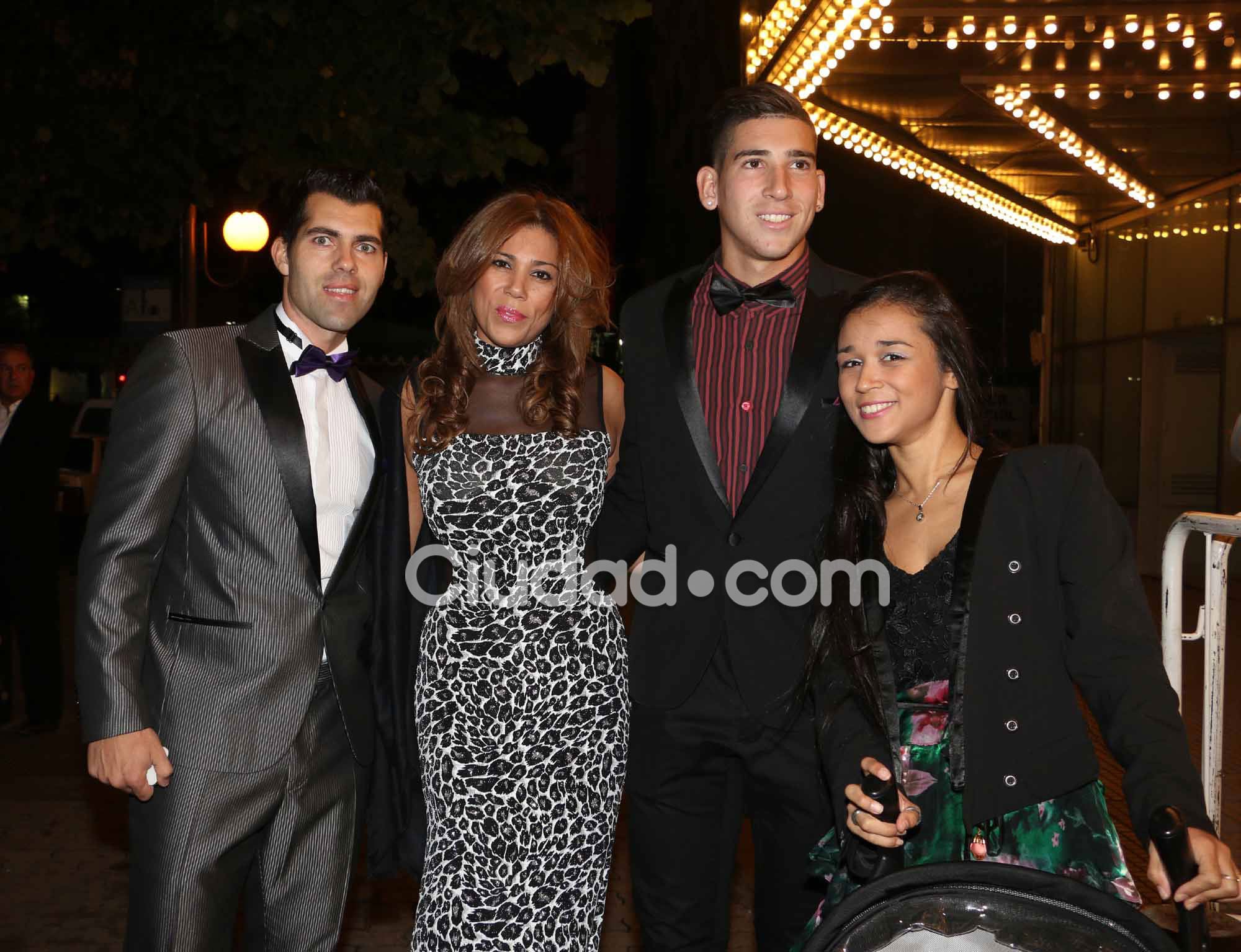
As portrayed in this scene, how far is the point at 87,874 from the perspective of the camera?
4910mm

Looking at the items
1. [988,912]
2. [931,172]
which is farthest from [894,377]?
[931,172]

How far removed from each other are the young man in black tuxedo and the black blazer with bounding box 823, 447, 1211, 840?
646 millimetres

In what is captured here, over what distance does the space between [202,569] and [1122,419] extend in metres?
13.7

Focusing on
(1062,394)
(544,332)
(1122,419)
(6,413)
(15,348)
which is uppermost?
(1062,394)

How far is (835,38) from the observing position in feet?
25.2

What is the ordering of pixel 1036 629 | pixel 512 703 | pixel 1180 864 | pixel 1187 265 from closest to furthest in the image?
pixel 1180 864 < pixel 1036 629 < pixel 512 703 < pixel 1187 265

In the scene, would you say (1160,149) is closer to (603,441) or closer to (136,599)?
(603,441)

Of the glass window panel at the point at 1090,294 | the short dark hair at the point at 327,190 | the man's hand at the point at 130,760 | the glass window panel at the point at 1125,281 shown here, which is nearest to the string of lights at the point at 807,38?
the short dark hair at the point at 327,190

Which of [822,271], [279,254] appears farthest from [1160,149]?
[279,254]

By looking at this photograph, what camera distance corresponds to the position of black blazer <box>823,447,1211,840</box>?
2252mm

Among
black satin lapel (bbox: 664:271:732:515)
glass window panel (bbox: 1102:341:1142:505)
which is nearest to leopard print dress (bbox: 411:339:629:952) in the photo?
black satin lapel (bbox: 664:271:732:515)

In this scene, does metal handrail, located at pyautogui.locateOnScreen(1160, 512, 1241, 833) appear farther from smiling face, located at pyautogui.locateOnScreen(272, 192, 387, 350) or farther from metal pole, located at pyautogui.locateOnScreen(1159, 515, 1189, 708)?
smiling face, located at pyautogui.locateOnScreen(272, 192, 387, 350)

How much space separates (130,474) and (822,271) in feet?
5.93

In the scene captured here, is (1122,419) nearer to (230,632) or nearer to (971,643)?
(971,643)
